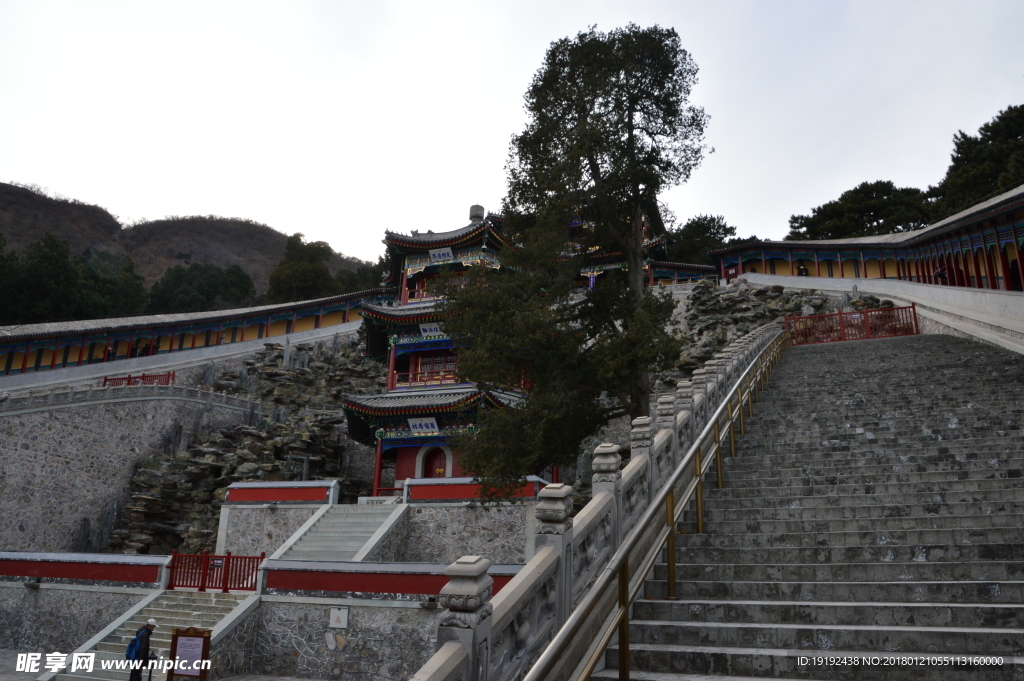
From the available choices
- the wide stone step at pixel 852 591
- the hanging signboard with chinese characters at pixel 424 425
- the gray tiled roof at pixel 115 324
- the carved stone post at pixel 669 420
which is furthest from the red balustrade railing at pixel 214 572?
the gray tiled roof at pixel 115 324

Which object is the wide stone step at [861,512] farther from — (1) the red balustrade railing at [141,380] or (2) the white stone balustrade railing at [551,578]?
(1) the red balustrade railing at [141,380]

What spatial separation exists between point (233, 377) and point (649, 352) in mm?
33828

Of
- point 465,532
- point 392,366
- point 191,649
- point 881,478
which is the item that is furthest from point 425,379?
point 881,478

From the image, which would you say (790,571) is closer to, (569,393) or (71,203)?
(569,393)

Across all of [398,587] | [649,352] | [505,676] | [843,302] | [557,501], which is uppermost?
[843,302]

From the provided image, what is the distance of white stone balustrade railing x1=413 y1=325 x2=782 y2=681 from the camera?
3.84 metres

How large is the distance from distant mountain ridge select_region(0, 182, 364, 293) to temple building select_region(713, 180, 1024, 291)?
76215mm

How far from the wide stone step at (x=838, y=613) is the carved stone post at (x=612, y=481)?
639 mm

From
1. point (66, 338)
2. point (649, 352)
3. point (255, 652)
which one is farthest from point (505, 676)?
point (66, 338)

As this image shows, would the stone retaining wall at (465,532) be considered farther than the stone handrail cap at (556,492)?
Yes

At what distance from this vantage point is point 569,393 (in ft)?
51.1

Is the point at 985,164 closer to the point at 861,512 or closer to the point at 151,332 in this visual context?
the point at 861,512

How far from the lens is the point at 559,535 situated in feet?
16.4

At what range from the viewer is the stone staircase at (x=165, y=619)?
13922 mm
